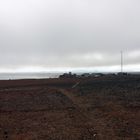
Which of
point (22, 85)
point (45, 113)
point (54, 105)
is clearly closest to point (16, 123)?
point (45, 113)

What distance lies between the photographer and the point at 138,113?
29.0 metres

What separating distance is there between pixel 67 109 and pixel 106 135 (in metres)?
11.8

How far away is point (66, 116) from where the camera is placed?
92.6 feet

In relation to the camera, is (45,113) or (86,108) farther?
(86,108)

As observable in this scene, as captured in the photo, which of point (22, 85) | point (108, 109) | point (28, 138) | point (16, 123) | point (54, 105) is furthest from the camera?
point (22, 85)

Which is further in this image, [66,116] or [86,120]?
[66,116]

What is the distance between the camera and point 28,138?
20344mm

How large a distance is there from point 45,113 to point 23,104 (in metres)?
6.84

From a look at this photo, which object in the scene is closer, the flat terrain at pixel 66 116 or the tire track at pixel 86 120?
the tire track at pixel 86 120

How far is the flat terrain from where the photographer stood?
21.3 meters

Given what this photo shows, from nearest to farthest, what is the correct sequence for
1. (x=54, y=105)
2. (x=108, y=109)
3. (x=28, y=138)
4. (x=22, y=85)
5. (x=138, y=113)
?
(x=28, y=138) < (x=138, y=113) < (x=108, y=109) < (x=54, y=105) < (x=22, y=85)

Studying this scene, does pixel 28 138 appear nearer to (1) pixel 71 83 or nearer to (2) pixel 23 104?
(2) pixel 23 104

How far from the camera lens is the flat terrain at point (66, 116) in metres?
21.3

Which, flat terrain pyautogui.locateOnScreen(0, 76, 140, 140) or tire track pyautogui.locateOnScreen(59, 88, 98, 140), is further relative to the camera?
flat terrain pyautogui.locateOnScreen(0, 76, 140, 140)
